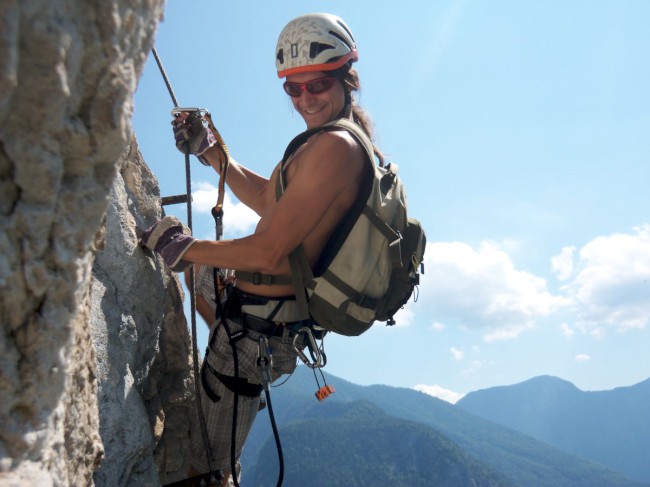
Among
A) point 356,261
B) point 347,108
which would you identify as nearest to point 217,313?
point 356,261

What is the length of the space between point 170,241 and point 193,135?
1599 mm

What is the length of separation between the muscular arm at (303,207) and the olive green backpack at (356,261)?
107 mm

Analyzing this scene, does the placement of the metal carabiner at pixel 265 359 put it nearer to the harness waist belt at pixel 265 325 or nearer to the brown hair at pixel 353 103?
the harness waist belt at pixel 265 325

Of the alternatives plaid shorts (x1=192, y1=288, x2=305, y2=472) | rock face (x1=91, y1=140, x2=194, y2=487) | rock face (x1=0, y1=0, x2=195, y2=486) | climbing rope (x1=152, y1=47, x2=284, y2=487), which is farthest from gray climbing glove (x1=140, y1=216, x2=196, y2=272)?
rock face (x1=0, y1=0, x2=195, y2=486)

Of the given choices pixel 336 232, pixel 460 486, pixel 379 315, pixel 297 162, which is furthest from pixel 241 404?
pixel 460 486

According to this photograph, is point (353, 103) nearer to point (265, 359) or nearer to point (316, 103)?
point (316, 103)

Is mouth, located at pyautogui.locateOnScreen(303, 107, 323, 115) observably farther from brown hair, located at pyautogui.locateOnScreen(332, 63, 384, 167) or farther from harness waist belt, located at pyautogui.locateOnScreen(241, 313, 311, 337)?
harness waist belt, located at pyautogui.locateOnScreen(241, 313, 311, 337)

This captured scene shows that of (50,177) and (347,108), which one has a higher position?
(347,108)

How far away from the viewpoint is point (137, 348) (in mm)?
4785

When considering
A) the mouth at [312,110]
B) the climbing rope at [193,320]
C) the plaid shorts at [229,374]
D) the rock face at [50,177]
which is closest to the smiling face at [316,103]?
the mouth at [312,110]

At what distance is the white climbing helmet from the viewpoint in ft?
16.3

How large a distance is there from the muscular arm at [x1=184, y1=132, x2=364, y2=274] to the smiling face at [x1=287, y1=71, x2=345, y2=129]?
846mm

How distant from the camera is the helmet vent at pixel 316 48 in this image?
16.2ft

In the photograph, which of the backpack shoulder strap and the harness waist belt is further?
the harness waist belt
